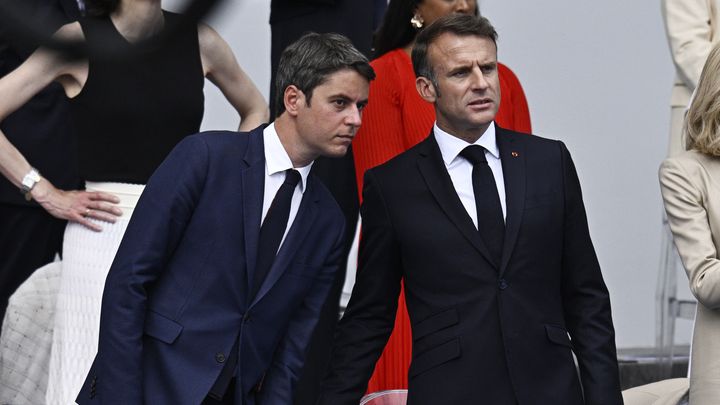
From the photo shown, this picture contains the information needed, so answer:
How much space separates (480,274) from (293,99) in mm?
567

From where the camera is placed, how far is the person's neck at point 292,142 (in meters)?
2.64

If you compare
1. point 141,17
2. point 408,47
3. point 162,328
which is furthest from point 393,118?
point 141,17

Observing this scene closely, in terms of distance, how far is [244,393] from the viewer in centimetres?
259

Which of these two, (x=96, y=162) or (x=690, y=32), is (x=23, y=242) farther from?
(x=690, y=32)

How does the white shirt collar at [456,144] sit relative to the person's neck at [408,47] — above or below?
below

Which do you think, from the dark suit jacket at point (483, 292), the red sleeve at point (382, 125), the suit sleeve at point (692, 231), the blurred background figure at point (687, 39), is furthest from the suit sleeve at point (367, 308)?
the blurred background figure at point (687, 39)

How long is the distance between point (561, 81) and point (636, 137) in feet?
1.30

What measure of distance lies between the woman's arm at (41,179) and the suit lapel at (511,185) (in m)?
1.05

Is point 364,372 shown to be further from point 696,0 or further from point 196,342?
point 696,0

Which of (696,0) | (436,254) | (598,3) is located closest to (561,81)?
(598,3)

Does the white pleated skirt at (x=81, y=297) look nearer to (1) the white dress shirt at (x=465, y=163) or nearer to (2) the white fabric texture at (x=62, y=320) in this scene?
(2) the white fabric texture at (x=62, y=320)

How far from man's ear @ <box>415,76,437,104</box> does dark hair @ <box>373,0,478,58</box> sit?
674 millimetres

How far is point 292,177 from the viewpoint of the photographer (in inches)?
103

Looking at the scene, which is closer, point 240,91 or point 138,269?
point 138,269
